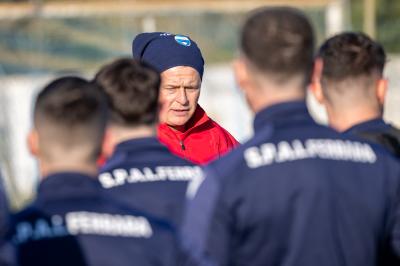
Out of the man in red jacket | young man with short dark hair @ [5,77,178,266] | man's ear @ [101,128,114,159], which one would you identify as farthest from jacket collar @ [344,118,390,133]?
the man in red jacket

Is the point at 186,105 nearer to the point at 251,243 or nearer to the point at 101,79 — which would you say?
the point at 101,79

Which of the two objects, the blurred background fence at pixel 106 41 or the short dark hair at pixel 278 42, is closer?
the short dark hair at pixel 278 42

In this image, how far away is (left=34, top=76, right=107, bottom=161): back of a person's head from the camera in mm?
4137

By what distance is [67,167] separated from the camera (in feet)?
13.5

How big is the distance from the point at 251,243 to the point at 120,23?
17000 millimetres

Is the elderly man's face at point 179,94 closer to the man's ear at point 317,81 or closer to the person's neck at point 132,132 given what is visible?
the man's ear at point 317,81

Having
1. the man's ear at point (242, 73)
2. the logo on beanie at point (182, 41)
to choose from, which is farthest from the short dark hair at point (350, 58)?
the logo on beanie at point (182, 41)

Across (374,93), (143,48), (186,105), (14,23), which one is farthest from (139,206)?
(14,23)

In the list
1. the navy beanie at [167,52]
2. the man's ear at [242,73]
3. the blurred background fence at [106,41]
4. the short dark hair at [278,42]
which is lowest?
the blurred background fence at [106,41]

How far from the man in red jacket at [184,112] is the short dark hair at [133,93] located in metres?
1.84

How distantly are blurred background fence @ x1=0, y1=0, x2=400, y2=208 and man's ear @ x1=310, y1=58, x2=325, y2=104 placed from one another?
527 inches

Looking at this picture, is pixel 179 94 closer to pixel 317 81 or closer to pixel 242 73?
pixel 317 81

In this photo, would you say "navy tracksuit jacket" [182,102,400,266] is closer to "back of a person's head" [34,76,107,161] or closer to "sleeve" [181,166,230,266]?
"sleeve" [181,166,230,266]

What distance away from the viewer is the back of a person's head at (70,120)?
4.14 m
